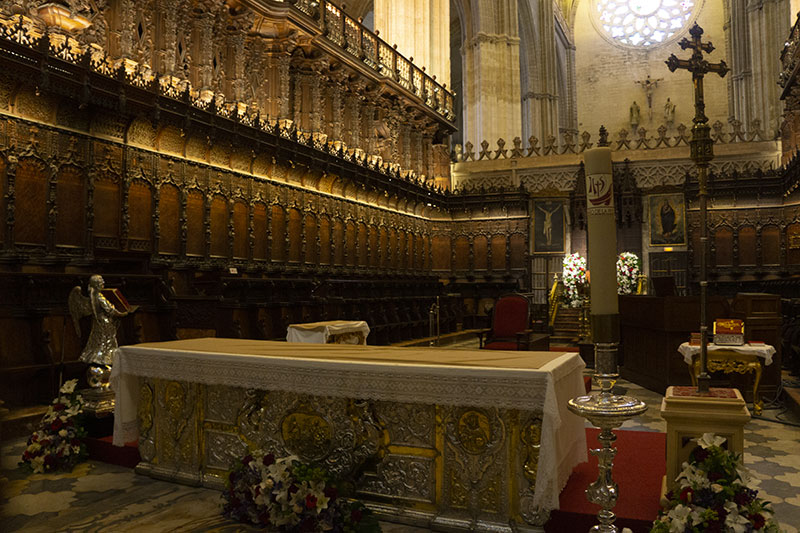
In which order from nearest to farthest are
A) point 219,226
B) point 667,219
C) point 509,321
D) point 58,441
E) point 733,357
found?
point 58,441, point 733,357, point 509,321, point 219,226, point 667,219

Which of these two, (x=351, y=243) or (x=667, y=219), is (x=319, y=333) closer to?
(x=351, y=243)

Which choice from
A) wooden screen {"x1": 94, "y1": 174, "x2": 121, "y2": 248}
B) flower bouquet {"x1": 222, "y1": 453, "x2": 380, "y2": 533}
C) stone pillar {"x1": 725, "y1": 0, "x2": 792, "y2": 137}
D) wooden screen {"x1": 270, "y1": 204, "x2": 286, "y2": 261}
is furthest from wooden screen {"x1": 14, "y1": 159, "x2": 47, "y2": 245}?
stone pillar {"x1": 725, "y1": 0, "x2": 792, "y2": 137}

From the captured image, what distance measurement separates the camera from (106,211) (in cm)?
886

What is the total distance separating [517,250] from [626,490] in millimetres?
16913

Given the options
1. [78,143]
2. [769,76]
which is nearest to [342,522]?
[78,143]

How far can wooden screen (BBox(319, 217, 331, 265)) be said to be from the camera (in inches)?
565

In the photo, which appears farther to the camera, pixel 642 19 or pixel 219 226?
pixel 642 19

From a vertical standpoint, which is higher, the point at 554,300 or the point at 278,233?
the point at 278,233

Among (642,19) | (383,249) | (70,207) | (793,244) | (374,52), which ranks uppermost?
(642,19)

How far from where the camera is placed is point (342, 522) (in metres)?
3.15

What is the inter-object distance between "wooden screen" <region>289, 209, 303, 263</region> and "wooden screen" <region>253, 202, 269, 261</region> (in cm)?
90

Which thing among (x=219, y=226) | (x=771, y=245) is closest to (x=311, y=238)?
(x=219, y=226)

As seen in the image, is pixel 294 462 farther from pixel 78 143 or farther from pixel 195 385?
pixel 78 143

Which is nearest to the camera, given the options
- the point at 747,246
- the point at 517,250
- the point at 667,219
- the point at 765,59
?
the point at 747,246
